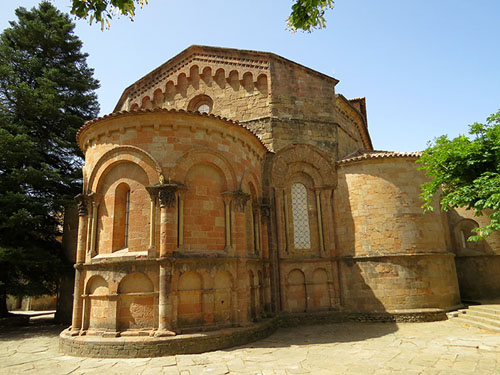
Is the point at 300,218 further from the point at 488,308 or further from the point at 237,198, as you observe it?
the point at 488,308

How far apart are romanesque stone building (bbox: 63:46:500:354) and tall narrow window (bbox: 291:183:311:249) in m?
0.06

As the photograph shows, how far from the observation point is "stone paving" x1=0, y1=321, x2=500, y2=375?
23.9ft

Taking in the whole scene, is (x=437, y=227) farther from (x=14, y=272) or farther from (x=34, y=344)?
(x=14, y=272)

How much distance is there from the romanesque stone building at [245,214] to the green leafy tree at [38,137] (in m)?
2.98

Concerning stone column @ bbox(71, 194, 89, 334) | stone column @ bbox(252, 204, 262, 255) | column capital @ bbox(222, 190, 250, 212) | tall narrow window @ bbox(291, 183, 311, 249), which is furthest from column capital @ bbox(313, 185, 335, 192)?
stone column @ bbox(71, 194, 89, 334)

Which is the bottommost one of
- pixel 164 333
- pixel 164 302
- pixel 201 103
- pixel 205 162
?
pixel 164 333

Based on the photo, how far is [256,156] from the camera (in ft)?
42.7

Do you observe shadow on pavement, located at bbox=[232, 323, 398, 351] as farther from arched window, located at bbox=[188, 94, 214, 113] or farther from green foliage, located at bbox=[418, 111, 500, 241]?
arched window, located at bbox=[188, 94, 214, 113]

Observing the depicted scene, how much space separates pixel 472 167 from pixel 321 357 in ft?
23.9

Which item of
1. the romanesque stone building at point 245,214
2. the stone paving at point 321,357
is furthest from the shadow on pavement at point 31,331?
the romanesque stone building at point 245,214

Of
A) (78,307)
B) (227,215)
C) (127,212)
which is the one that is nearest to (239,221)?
(227,215)

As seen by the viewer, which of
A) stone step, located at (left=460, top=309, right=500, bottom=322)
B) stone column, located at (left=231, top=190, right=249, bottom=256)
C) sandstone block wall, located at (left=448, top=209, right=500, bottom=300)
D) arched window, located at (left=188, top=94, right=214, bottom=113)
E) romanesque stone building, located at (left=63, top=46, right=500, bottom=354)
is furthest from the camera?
sandstone block wall, located at (left=448, top=209, right=500, bottom=300)

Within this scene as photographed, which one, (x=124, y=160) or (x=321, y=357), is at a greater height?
(x=124, y=160)

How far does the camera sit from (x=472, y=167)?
413 inches
